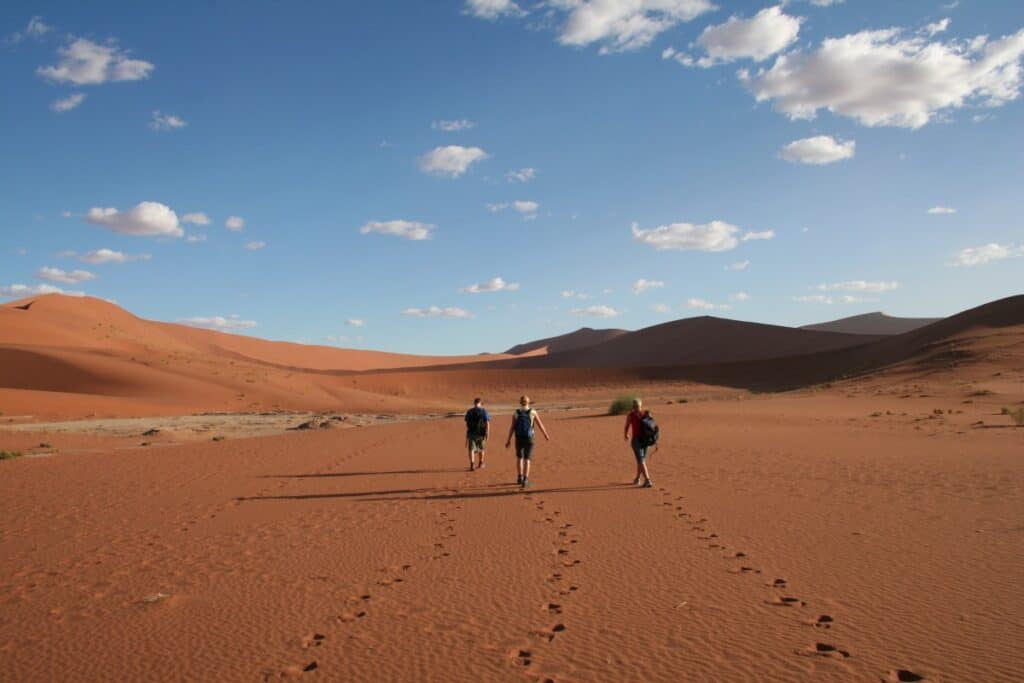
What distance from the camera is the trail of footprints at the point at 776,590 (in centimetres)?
462

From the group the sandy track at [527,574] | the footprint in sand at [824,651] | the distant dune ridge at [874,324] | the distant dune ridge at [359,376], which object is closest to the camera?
the footprint in sand at [824,651]

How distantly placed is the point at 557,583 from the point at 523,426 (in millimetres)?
5012

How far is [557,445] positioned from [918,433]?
9344 millimetres

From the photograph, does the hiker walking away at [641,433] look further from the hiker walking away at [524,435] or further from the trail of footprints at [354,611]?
the trail of footprints at [354,611]

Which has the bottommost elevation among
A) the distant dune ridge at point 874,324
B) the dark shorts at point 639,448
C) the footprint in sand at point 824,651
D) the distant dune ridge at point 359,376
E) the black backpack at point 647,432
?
the footprint in sand at point 824,651

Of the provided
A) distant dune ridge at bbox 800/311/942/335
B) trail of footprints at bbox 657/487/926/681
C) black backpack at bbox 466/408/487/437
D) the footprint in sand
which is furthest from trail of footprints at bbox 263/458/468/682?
distant dune ridge at bbox 800/311/942/335

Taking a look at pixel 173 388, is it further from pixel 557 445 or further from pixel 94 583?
pixel 94 583

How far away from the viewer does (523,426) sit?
37.0ft

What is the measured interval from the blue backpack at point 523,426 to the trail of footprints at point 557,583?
165cm

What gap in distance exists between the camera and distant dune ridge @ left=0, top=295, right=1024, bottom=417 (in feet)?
129

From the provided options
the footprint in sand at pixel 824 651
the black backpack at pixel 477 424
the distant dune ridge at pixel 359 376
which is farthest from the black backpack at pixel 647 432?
the distant dune ridge at pixel 359 376

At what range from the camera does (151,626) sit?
5.54 meters

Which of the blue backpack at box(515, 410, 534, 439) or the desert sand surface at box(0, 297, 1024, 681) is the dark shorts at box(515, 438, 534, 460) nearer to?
the blue backpack at box(515, 410, 534, 439)

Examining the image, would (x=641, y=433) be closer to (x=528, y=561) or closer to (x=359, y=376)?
(x=528, y=561)
